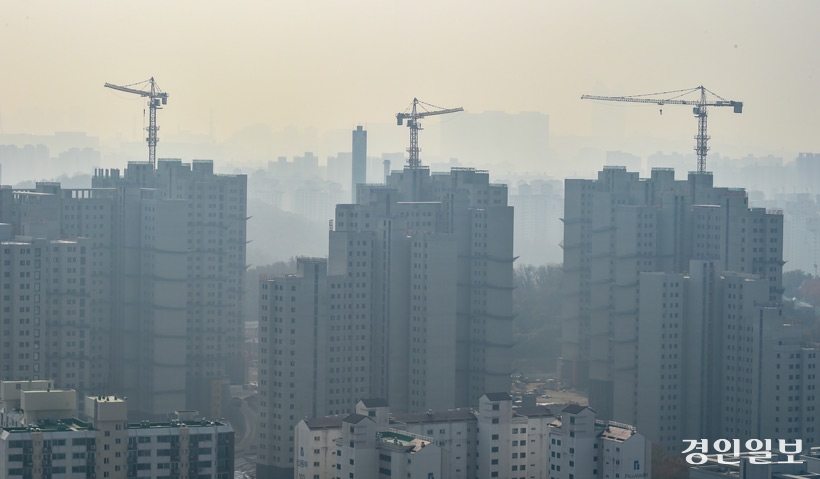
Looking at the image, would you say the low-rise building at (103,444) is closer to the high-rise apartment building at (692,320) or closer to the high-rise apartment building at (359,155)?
the high-rise apartment building at (692,320)

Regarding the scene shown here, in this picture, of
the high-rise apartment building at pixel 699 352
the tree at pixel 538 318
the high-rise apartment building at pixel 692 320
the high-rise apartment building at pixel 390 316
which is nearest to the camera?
the high-rise apartment building at pixel 390 316

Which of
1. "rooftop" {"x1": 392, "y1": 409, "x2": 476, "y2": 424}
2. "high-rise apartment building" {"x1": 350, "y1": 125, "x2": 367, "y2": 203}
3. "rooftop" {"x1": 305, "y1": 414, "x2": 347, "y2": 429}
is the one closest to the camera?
"rooftop" {"x1": 305, "y1": 414, "x2": 347, "y2": 429}

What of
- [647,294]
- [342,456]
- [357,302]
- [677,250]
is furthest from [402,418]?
[677,250]

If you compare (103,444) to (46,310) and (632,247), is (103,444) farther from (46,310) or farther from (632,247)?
(632,247)

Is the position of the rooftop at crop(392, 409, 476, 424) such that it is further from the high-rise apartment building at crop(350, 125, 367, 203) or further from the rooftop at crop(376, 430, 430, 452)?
the high-rise apartment building at crop(350, 125, 367, 203)

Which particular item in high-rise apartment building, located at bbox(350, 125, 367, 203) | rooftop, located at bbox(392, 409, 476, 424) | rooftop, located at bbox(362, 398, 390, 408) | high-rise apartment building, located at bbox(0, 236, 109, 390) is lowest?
rooftop, located at bbox(392, 409, 476, 424)

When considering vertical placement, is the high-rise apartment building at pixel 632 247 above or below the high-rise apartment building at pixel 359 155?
below

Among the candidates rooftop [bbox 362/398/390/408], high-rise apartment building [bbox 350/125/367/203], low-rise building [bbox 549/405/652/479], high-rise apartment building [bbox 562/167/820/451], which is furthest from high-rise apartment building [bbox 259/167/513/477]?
high-rise apartment building [bbox 350/125/367/203]

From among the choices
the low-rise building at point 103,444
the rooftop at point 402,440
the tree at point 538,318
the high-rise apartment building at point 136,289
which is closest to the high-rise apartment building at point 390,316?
the high-rise apartment building at point 136,289
